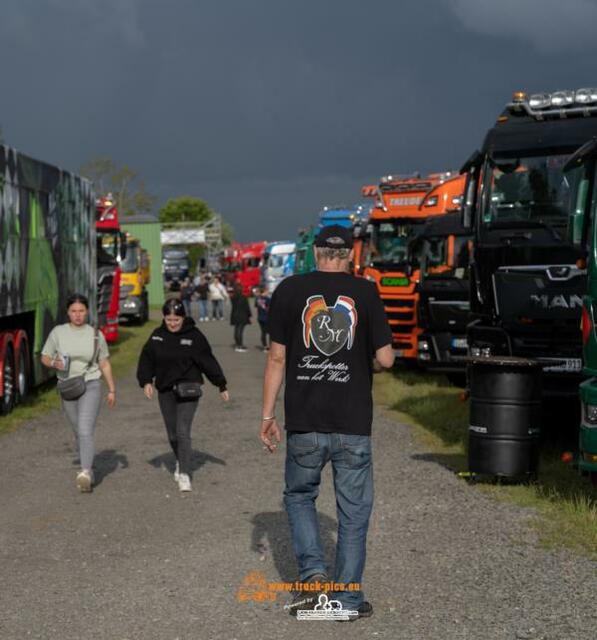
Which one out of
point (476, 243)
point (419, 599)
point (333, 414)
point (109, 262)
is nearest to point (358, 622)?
point (419, 599)

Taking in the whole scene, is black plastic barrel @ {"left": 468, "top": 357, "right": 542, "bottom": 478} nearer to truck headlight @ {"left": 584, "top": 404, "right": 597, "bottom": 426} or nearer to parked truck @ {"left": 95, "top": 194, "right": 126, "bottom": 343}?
truck headlight @ {"left": 584, "top": 404, "right": 597, "bottom": 426}

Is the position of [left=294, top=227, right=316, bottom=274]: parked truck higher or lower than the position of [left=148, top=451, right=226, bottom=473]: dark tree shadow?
higher

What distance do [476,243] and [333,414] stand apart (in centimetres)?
737

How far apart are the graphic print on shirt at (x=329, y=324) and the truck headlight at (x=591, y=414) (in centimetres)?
334

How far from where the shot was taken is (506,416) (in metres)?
10.8

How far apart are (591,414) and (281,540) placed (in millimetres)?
2497

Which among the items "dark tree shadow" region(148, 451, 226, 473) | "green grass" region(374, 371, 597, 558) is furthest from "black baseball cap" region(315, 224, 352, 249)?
"dark tree shadow" region(148, 451, 226, 473)

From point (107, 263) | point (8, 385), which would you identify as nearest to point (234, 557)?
point (8, 385)

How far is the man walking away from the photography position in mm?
6520

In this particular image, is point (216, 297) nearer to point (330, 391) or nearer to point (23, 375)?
point (23, 375)

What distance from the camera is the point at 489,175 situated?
1362 centimetres

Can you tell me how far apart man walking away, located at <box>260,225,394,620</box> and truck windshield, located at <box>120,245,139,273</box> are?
36.0 metres

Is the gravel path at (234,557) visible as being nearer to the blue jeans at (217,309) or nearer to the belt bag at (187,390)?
the belt bag at (187,390)

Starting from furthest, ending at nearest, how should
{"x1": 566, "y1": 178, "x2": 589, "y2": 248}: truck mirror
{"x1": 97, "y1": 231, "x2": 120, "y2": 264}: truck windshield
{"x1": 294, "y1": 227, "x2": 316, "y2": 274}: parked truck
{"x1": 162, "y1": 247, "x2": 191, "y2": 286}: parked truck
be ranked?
{"x1": 162, "y1": 247, "x2": 191, "y2": 286}: parked truck, {"x1": 294, "y1": 227, "x2": 316, "y2": 274}: parked truck, {"x1": 97, "y1": 231, "x2": 120, "y2": 264}: truck windshield, {"x1": 566, "y1": 178, "x2": 589, "y2": 248}: truck mirror
